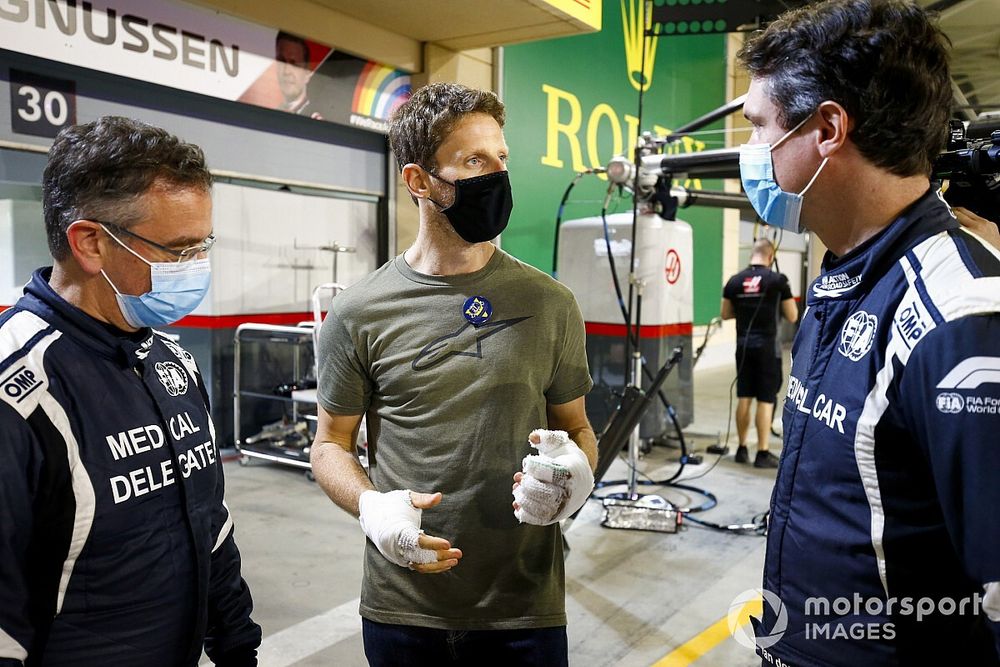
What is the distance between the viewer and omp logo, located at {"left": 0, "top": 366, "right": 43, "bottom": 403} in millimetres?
1123

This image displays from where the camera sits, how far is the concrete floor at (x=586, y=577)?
3115mm

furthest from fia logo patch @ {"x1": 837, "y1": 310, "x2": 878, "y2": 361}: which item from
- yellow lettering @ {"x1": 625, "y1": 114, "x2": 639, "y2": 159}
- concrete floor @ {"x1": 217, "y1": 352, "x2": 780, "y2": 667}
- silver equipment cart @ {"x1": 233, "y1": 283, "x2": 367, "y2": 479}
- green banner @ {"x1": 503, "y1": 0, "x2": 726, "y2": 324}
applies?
yellow lettering @ {"x1": 625, "y1": 114, "x2": 639, "y2": 159}

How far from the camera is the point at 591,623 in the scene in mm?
3342

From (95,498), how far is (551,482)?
2.43 ft

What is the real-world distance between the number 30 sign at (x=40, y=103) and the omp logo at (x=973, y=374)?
4703 mm


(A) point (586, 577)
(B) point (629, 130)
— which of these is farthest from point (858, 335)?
(B) point (629, 130)

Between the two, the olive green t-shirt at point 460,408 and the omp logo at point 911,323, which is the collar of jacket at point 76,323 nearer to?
the olive green t-shirt at point 460,408

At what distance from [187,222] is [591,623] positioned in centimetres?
261

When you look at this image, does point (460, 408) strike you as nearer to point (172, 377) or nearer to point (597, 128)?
point (172, 377)

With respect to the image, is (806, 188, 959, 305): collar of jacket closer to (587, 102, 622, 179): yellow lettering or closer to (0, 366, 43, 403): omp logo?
(0, 366, 43, 403): omp logo

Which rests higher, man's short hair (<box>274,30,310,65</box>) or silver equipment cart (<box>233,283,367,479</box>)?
man's short hair (<box>274,30,310,65</box>)

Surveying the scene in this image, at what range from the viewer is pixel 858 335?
107cm

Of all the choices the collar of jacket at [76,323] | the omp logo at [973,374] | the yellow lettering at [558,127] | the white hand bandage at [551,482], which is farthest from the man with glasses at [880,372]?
the yellow lettering at [558,127]

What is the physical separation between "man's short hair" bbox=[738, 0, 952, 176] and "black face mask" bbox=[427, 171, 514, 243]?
0.68 meters
